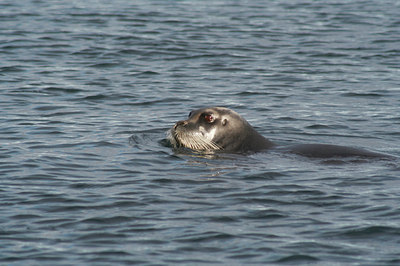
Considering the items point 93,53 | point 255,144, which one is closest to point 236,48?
point 93,53

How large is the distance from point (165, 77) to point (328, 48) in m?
6.50

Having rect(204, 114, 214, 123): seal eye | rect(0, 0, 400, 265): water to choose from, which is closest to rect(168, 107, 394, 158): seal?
rect(204, 114, 214, 123): seal eye

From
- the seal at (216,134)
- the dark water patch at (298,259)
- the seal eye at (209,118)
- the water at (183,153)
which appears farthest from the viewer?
the seal eye at (209,118)

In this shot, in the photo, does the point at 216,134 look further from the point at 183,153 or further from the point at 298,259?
the point at 298,259

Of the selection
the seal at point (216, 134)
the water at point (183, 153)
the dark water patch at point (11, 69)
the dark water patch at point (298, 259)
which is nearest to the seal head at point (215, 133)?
the seal at point (216, 134)

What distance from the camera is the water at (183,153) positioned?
799cm

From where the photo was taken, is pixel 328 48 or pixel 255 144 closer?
pixel 255 144

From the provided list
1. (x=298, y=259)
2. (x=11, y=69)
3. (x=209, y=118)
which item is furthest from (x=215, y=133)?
(x=11, y=69)

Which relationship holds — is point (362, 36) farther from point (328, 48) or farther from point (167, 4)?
point (167, 4)

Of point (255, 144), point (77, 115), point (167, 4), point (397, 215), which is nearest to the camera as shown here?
point (397, 215)

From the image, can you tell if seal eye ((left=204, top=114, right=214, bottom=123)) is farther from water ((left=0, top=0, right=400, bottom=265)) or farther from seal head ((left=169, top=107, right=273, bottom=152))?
water ((left=0, top=0, right=400, bottom=265))

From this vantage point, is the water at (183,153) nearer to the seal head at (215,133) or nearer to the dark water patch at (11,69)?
the dark water patch at (11,69)

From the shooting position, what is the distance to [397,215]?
8.77 metres

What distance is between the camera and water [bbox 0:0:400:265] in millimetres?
7988
